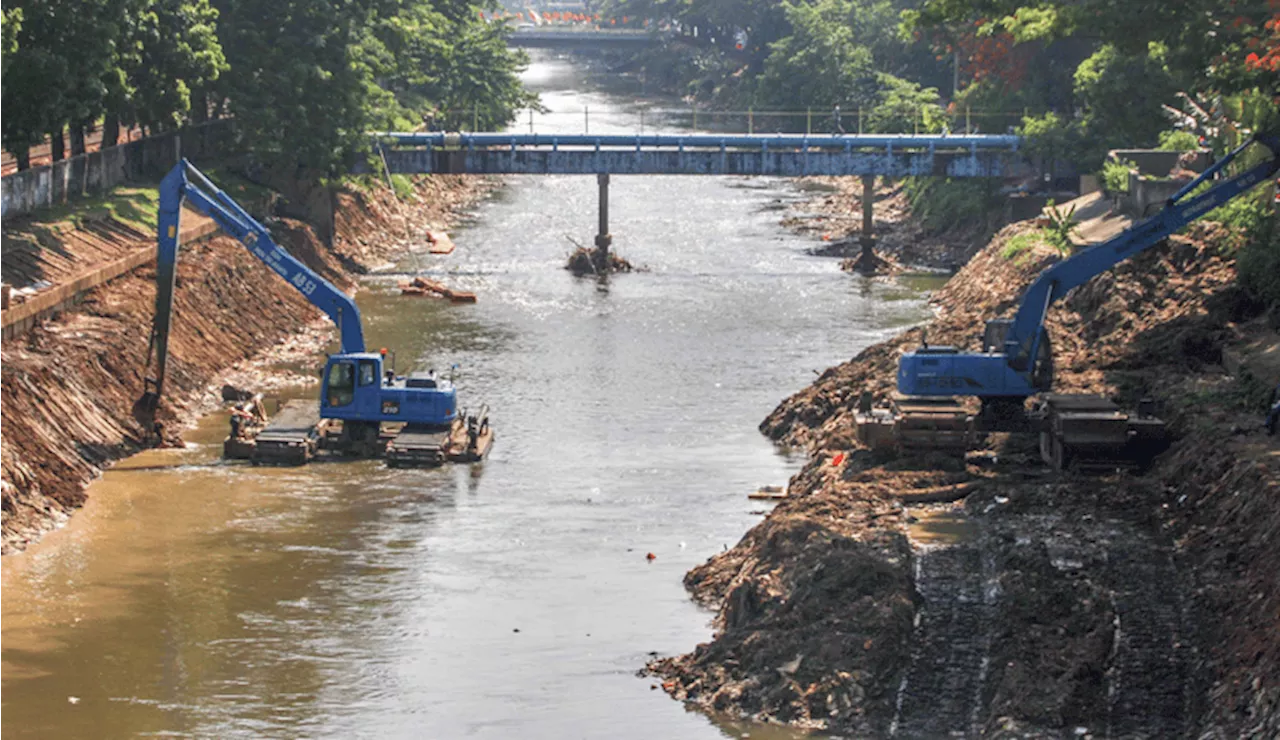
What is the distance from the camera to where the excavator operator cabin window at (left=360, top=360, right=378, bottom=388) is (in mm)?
57000

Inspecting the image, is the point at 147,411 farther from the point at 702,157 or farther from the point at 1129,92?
the point at 1129,92

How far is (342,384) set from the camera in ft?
187

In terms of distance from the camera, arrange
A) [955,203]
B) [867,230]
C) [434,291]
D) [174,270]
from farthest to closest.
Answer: [955,203]
[867,230]
[434,291]
[174,270]

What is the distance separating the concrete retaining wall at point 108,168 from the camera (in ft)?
233

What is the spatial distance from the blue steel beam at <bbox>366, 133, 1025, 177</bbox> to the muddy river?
19.3 m

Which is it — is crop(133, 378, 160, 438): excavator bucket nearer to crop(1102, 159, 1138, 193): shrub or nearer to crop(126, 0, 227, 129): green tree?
crop(126, 0, 227, 129): green tree

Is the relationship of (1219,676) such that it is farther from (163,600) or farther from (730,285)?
(730,285)

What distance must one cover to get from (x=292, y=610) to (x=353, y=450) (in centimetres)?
1371

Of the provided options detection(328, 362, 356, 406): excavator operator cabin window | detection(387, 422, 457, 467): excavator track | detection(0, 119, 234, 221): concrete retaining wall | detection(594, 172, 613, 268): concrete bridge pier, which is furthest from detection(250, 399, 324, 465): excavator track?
detection(594, 172, 613, 268): concrete bridge pier

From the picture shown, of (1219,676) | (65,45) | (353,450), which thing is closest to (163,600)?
(353,450)

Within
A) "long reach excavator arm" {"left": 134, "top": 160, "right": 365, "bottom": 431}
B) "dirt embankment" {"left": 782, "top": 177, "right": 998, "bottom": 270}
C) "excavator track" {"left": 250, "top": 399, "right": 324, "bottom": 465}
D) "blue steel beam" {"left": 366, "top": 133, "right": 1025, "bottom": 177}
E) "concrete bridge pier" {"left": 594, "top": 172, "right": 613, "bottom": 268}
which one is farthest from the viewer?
"dirt embankment" {"left": 782, "top": 177, "right": 998, "bottom": 270}

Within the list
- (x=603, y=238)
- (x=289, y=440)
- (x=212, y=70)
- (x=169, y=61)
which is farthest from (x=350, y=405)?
(x=603, y=238)

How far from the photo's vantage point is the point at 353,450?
57219mm

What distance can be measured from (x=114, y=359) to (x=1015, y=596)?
3066 centimetres
